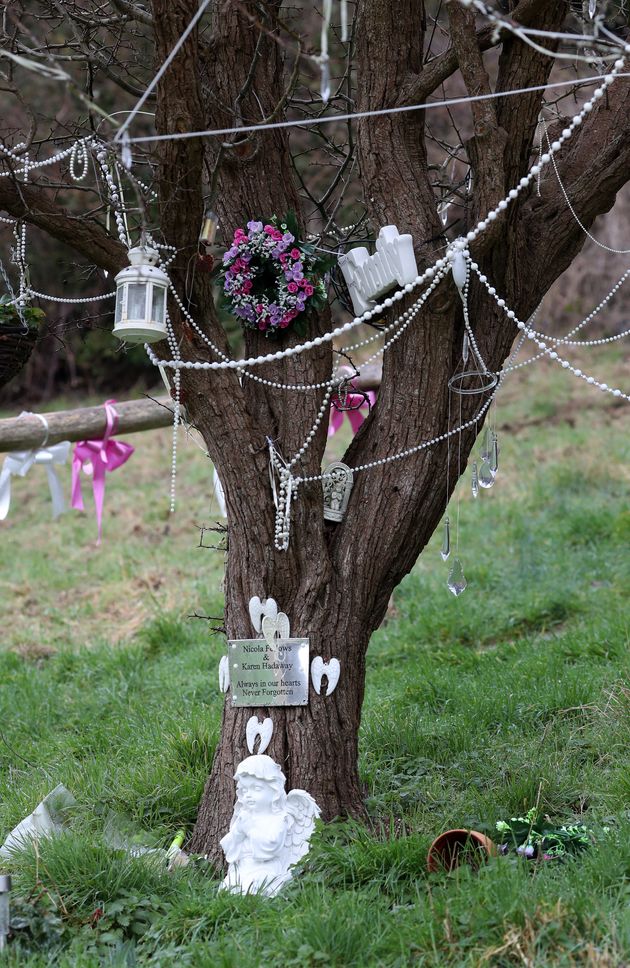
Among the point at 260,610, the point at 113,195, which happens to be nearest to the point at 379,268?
the point at 113,195

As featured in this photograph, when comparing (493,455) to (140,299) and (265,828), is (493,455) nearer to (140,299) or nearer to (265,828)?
(140,299)

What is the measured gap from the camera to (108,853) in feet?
11.5

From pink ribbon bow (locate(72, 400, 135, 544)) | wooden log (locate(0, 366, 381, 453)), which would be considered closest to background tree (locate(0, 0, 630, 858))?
wooden log (locate(0, 366, 381, 453))

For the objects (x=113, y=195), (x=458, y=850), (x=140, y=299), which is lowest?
(x=458, y=850)

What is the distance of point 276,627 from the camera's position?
377 centimetres

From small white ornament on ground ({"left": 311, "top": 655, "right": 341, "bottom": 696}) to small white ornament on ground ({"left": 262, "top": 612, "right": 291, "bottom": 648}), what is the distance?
0.47 ft

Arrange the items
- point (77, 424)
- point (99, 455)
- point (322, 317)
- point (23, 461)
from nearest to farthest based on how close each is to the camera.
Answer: point (322, 317) < point (23, 461) < point (77, 424) < point (99, 455)

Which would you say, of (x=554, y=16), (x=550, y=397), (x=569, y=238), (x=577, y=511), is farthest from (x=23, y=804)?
(x=550, y=397)

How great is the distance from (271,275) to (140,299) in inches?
23.1

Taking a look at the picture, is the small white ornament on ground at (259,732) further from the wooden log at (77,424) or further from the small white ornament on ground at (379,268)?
the wooden log at (77,424)

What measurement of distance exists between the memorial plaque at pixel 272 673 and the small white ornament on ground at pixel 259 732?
64 mm

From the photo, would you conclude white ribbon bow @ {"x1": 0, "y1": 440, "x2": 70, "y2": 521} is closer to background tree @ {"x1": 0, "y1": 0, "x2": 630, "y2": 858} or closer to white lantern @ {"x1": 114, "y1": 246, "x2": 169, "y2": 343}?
background tree @ {"x1": 0, "y1": 0, "x2": 630, "y2": 858}

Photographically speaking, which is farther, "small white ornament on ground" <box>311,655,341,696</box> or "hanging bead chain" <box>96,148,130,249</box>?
"small white ornament on ground" <box>311,655,341,696</box>

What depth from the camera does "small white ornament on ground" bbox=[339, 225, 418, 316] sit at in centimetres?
367
